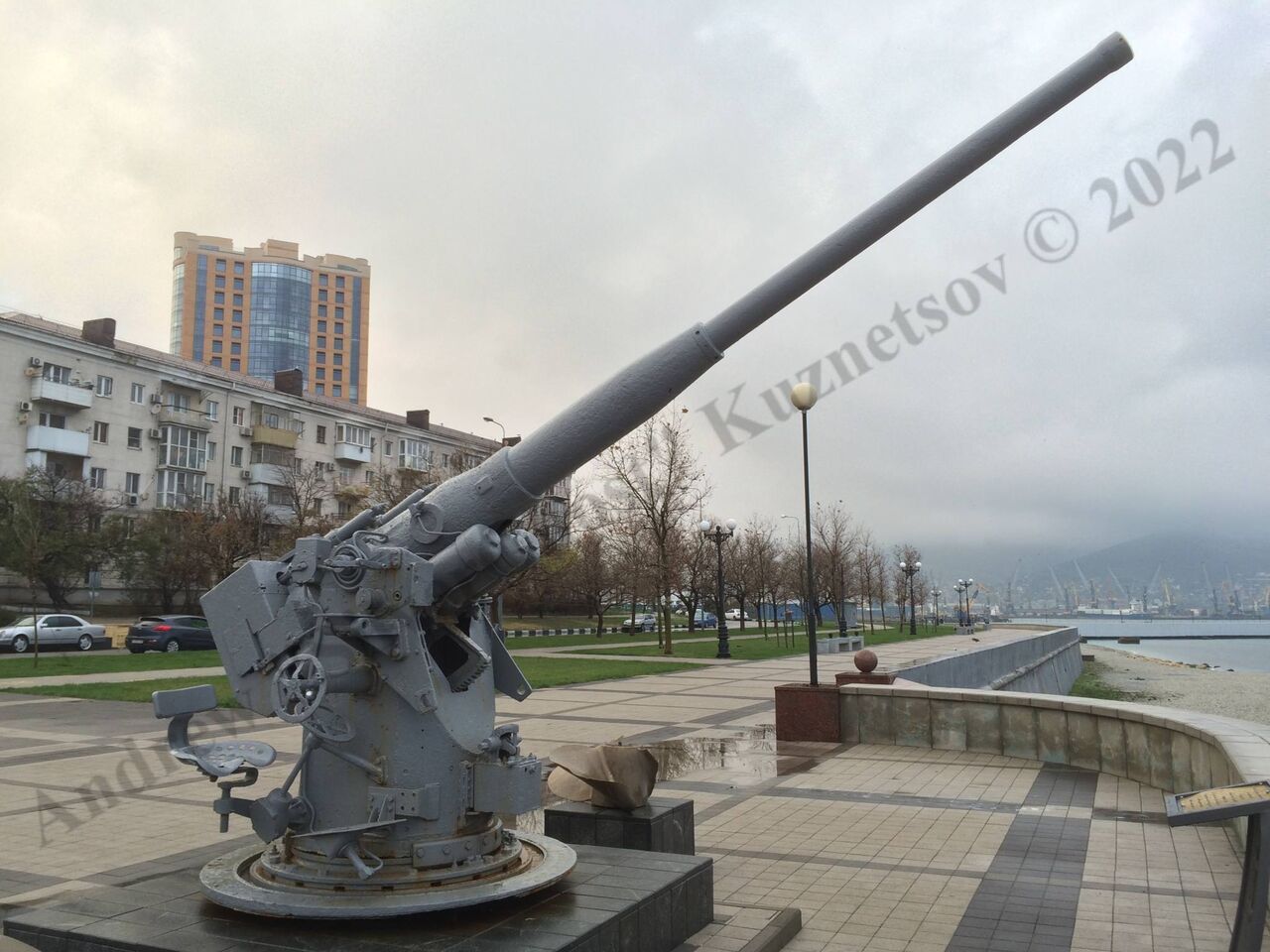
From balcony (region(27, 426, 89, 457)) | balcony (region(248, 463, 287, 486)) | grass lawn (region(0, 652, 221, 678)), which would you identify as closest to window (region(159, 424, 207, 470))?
balcony (region(248, 463, 287, 486))

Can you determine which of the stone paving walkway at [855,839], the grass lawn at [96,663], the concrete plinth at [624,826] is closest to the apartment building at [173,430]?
the grass lawn at [96,663]

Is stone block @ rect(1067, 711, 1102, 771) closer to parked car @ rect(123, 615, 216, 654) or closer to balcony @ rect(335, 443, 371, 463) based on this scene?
parked car @ rect(123, 615, 216, 654)

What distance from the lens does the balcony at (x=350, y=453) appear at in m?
55.7

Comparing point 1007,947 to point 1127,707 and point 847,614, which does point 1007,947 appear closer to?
point 1127,707

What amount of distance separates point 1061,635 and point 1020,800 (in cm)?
4166

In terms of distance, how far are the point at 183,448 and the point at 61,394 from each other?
730 cm

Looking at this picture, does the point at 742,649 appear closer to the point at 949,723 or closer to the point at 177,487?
the point at 949,723

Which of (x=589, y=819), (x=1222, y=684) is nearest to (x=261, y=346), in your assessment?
(x=1222, y=684)

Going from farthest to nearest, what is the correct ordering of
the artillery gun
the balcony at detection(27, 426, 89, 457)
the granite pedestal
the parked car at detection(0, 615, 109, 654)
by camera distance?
the balcony at detection(27, 426, 89, 457), the parked car at detection(0, 615, 109, 654), the artillery gun, the granite pedestal

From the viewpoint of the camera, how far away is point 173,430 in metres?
47.8

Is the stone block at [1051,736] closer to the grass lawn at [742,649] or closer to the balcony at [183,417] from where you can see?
the grass lawn at [742,649]

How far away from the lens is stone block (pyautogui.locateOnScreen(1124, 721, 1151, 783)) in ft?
32.7

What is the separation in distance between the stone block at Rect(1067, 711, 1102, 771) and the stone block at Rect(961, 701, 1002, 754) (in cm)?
97

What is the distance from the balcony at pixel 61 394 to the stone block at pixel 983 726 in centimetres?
4058
